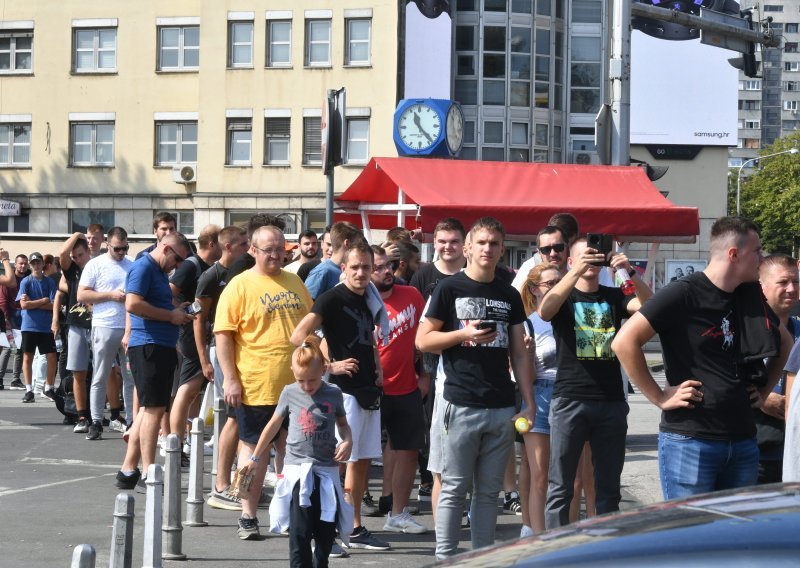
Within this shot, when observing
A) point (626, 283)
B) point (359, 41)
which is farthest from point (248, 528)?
point (359, 41)

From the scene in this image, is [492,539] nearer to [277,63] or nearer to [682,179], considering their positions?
[277,63]

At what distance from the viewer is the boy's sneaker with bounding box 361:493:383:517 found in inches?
390

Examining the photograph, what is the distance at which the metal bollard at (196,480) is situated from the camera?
8586 mm

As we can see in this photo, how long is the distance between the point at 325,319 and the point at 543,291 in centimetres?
141

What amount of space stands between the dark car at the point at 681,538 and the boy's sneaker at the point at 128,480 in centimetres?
721

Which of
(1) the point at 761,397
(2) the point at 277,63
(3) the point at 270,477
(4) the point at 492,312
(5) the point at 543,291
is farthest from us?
(2) the point at 277,63

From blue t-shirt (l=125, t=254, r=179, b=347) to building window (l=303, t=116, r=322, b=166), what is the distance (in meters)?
35.5

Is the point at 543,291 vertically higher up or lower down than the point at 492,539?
higher up

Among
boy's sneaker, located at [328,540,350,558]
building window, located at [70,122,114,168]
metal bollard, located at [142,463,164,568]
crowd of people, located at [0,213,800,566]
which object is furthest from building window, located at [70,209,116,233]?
metal bollard, located at [142,463,164,568]

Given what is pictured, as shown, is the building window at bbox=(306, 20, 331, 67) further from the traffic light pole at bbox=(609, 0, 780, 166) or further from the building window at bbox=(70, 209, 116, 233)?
the traffic light pole at bbox=(609, 0, 780, 166)

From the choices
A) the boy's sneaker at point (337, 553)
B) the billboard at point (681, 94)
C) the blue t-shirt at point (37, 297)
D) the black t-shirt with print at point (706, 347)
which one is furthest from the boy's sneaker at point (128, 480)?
the billboard at point (681, 94)

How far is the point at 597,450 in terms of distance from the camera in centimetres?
754

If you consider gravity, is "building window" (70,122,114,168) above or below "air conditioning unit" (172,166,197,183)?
above

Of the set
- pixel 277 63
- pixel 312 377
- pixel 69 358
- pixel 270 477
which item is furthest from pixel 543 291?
A: pixel 277 63
